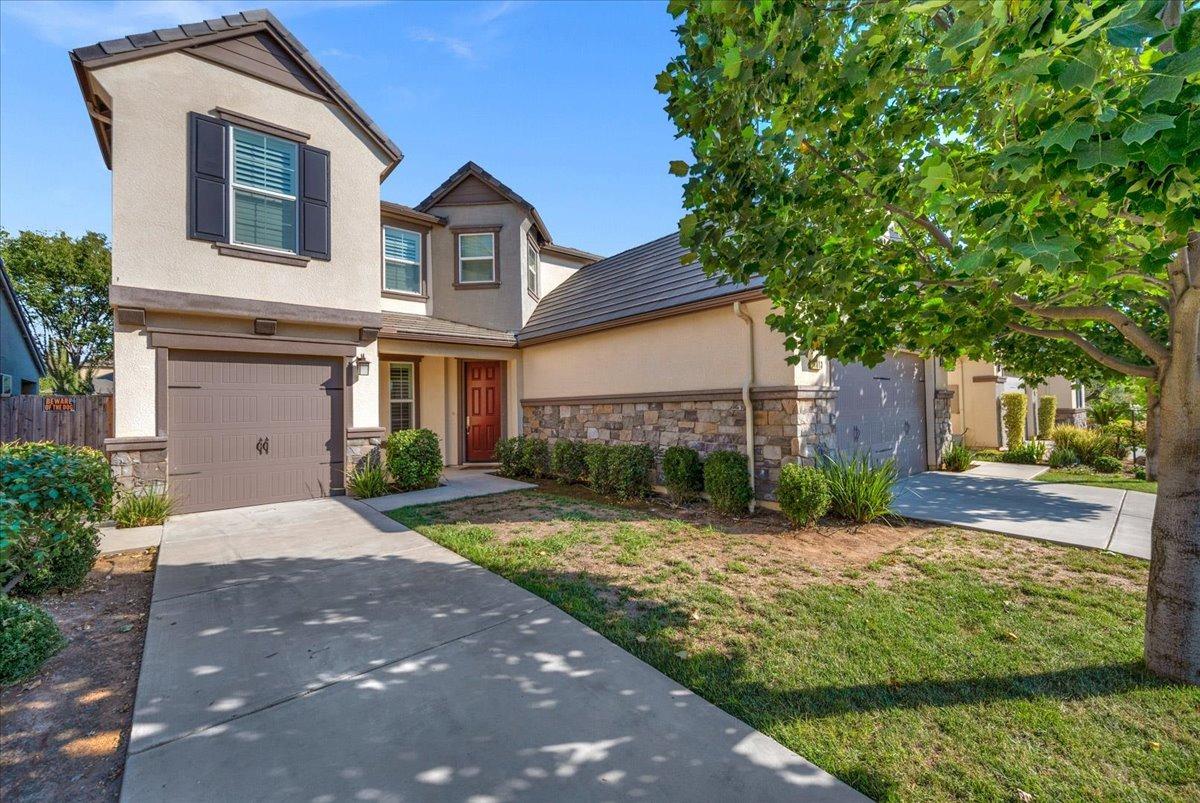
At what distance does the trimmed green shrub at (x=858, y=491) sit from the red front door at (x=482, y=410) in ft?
24.6

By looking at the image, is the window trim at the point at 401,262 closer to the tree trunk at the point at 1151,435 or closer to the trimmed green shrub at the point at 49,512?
the trimmed green shrub at the point at 49,512

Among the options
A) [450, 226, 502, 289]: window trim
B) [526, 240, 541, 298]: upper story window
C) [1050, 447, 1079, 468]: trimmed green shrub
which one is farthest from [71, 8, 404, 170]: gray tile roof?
[1050, 447, 1079, 468]: trimmed green shrub

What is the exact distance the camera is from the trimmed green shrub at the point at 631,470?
7816 millimetres

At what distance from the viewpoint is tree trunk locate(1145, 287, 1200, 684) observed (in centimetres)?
281

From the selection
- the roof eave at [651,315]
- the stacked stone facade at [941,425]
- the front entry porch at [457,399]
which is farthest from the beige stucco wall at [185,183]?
the stacked stone facade at [941,425]

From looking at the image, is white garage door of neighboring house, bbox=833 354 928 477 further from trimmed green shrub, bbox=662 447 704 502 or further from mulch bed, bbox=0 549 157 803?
mulch bed, bbox=0 549 157 803

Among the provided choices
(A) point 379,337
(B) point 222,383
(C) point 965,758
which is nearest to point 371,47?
(A) point 379,337

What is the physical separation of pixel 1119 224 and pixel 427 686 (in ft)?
15.0

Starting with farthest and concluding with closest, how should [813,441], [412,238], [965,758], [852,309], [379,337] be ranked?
[412,238] → [379,337] → [813,441] → [852,309] → [965,758]

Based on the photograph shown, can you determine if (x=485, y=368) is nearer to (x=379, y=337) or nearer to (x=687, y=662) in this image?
(x=379, y=337)

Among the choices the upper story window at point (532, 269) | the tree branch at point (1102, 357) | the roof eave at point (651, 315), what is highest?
the upper story window at point (532, 269)

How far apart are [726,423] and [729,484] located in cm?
96

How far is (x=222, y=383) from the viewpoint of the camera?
7250mm

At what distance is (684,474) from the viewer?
7.32 m
